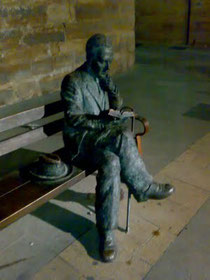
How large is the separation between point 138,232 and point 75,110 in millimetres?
1236

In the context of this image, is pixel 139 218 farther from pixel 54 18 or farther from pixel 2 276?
pixel 54 18

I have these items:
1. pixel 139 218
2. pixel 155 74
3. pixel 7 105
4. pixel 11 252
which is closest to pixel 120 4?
pixel 155 74

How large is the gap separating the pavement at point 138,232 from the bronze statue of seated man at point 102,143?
0.22m

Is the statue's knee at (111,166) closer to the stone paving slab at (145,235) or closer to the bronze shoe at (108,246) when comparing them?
the bronze shoe at (108,246)

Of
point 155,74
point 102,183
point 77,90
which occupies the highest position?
point 77,90

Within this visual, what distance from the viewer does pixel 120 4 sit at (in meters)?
8.68

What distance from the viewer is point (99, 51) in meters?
2.67

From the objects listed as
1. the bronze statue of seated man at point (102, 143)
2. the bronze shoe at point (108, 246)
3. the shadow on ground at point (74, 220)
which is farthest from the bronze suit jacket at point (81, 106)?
the bronze shoe at point (108, 246)

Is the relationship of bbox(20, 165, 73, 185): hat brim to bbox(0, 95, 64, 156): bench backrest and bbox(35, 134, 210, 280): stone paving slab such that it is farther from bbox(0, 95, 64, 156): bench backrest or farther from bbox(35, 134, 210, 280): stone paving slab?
bbox(35, 134, 210, 280): stone paving slab

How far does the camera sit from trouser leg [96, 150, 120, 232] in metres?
2.46

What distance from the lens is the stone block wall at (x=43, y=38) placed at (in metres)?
6.21

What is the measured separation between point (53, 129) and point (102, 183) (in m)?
0.92

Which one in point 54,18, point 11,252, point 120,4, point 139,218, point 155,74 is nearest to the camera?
point 11,252

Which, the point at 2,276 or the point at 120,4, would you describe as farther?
the point at 120,4
